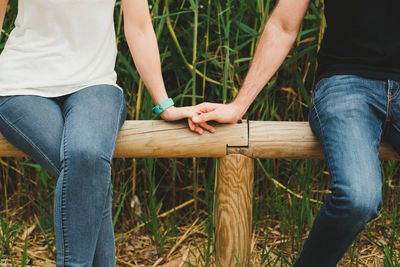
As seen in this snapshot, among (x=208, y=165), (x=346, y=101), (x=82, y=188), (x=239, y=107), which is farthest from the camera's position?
(x=208, y=165)

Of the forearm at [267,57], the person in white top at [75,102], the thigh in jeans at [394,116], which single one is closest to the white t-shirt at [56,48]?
the person in white top at [75,102]

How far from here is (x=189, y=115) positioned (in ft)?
4.32

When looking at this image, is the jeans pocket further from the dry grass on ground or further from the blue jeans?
the dry grass on ground

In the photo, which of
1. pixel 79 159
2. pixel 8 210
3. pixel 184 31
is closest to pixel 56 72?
pixel 79 159

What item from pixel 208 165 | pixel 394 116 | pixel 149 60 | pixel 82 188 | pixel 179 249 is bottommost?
pixel 179 249

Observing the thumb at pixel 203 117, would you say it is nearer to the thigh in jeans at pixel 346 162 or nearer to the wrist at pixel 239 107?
the wrist at pixel 239 107

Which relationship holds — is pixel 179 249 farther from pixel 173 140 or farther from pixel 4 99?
pixel 4 99

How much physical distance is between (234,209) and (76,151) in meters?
0.47

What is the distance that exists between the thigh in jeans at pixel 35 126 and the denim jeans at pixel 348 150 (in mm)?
615

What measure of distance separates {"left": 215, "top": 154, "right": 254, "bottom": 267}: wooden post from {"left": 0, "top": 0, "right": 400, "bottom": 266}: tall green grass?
0.24m

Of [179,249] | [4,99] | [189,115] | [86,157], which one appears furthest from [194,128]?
[179,249]

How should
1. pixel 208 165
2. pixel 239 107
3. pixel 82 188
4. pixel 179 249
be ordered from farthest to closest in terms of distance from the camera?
pixel 208 165 < pixel 179 249 < pixel 239 107 < pixel 82 188

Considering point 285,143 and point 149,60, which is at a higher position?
point 149,60

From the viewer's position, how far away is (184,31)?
1.75m
